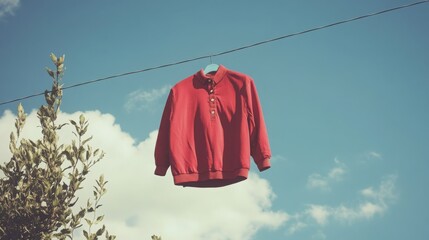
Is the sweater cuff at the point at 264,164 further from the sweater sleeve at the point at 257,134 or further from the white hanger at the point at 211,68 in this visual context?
the white hanger at the point at 211,68

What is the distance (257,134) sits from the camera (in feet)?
17.6

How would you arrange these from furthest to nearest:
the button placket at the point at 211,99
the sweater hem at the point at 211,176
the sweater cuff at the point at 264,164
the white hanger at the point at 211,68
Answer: the white hanger at the point at 211,68
the button placket at the point at 211,99
the sweater cuff at the point at 264,164
the sweater hem at the point at 211,176

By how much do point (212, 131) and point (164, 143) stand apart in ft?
2.16

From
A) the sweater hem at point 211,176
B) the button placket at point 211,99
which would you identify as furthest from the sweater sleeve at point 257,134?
the button placket at point 211,99

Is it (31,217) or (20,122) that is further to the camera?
(20,122)

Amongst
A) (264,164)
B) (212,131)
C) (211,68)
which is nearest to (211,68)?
(211,68)

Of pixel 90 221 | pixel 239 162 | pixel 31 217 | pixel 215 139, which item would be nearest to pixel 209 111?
pixel 215 139

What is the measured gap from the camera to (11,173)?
5.37 metres

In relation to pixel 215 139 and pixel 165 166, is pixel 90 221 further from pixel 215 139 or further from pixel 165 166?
pixel 215 139

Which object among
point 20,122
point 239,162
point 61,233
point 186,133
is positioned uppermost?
point 20,122

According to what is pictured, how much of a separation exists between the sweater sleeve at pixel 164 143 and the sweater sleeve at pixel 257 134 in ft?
3.22

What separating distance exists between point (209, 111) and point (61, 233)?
7.24 ft

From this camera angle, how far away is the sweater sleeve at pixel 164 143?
5.39 meters

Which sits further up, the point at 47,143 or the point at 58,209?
the point at 47,143
